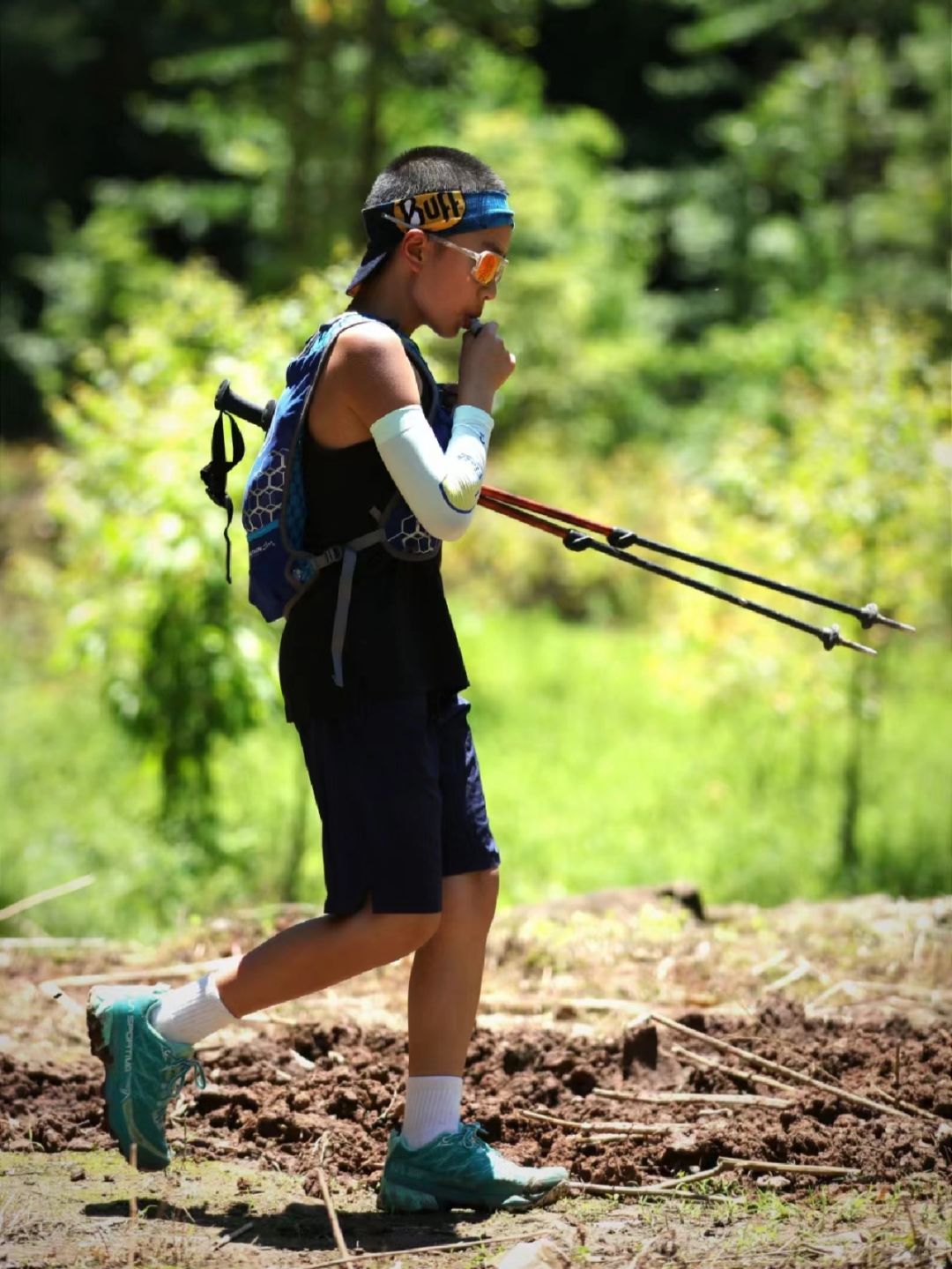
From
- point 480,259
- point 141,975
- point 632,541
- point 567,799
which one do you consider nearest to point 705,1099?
point 632,541

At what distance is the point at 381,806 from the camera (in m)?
3.06

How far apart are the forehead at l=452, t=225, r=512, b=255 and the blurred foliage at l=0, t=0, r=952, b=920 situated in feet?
9.26

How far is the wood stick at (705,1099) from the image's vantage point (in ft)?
12.1

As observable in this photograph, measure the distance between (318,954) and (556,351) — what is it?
13.1 metres

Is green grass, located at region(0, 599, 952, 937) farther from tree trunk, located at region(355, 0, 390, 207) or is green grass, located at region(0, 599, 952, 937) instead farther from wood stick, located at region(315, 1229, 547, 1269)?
tree trunk, located at region(355, 0, 390, 207)

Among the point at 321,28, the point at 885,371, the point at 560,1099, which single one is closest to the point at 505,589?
the point at 321,28

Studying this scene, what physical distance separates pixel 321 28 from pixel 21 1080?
11.3 meters

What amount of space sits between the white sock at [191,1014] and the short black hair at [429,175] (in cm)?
151

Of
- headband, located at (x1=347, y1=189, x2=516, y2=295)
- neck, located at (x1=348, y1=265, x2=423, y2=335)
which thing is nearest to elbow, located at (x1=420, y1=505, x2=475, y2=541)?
neck, located at (x1=348, y1=265, x2=423, y2=335)

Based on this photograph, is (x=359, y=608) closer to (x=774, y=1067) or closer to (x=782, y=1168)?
(x=782, y=1168)

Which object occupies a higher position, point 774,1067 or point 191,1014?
point 191,1014

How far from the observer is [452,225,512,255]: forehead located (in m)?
3.18

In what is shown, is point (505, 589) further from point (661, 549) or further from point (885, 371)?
point (661, 549)

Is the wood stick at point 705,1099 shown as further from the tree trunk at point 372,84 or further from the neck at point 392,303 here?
the tree trunk at point 372,84
